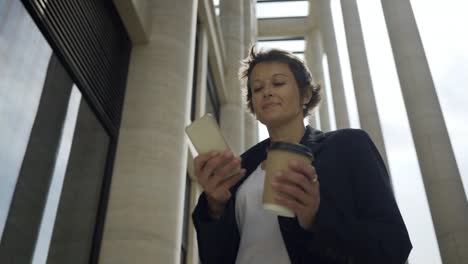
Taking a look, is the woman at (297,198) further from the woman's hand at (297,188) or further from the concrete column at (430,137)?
the concrete column at (430,137)

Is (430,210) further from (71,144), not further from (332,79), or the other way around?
(332,79)

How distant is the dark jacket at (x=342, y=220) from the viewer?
126 cm

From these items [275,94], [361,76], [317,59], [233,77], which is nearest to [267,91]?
[275,94]

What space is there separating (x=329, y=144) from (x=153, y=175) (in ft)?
15.6

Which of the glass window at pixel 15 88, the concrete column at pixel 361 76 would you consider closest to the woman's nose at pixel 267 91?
the glass window at pixel 15 88

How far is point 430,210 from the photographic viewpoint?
29.6ft

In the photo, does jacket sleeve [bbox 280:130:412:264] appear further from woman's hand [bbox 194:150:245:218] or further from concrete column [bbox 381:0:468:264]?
concrete column [bbox 381:0:468:264]

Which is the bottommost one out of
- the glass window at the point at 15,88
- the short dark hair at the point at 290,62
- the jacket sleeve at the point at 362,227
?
the jacket sleeve at the point at 362,227

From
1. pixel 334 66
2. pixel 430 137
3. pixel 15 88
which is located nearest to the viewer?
pixel 15 88

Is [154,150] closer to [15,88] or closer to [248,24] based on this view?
[15,88]

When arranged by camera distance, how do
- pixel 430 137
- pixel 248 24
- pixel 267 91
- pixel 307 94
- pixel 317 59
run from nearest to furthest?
pixel 267 91 → pixel 307 94 → pixel 430 137 → pixel 248 24 → pixel 317 59

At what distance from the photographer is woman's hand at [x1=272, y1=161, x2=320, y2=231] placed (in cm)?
118

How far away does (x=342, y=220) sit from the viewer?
1.30 metres

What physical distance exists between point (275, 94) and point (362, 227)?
0.62 metres
